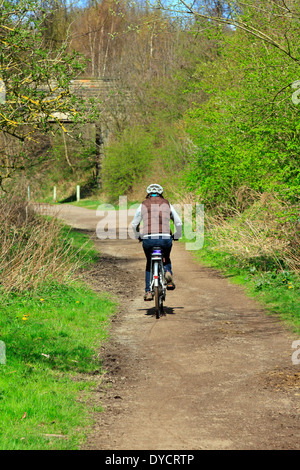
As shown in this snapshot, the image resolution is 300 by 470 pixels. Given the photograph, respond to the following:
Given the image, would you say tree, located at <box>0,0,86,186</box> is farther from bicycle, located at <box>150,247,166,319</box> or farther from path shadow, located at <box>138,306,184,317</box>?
path shadow, located at <box>138,306,184,317</box>

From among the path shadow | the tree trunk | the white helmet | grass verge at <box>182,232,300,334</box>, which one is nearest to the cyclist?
the white helmet

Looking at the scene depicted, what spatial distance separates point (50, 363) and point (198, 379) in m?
1.84

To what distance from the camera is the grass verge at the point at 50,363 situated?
5.49m

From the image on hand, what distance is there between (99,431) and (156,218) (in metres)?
5.12

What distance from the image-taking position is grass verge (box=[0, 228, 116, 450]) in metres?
5.49

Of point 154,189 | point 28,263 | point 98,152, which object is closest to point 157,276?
point 154,189

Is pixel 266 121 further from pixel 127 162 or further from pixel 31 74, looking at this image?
pixel 127 162

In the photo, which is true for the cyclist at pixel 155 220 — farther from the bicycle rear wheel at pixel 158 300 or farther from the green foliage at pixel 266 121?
the green foliage at pixel 266 121

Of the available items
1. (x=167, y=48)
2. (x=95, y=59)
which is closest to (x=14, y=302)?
(x=167, y=48)

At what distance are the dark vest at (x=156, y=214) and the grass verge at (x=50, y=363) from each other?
1734 millimetres

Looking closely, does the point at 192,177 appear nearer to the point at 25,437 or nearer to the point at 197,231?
the point at 197,231

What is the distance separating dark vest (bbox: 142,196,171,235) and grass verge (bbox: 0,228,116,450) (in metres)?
1.73

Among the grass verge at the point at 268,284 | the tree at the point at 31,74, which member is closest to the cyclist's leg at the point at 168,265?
the grass verge at the point at 268,284
